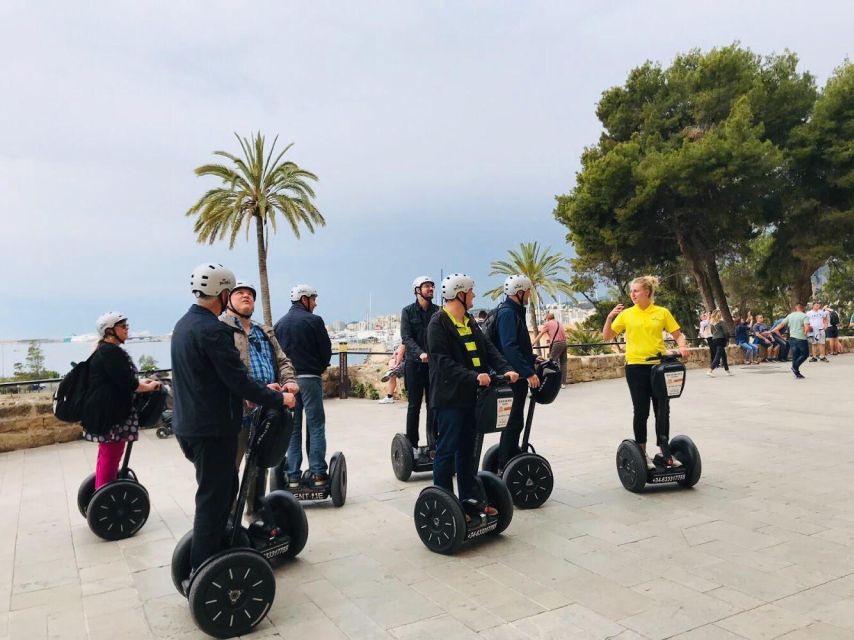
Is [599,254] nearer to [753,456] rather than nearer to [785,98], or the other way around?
[785,98]

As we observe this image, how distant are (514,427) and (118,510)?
10.0 feet

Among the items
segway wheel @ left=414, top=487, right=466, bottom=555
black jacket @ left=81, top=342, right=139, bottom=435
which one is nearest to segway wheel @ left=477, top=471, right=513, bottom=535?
segway wheel @ left=414, top=487, right=466, bottom=555

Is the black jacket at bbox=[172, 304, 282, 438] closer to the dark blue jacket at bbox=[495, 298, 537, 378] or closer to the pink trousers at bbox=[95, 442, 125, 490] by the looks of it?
the pink trousers at bbox=[95, 442, 125, 490]

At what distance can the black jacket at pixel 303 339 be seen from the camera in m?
5.32

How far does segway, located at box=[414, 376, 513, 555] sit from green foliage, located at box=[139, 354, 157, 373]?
7754mm

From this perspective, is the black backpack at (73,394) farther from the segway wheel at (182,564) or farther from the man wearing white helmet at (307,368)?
the segway wheel at (182,564)

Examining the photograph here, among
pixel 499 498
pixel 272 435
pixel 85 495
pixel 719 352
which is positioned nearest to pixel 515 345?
pixel 499 498

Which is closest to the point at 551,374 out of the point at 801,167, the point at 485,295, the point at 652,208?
the point at 652,208

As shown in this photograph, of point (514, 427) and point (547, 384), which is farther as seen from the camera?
point (514, 427)

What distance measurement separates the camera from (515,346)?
16.3ft

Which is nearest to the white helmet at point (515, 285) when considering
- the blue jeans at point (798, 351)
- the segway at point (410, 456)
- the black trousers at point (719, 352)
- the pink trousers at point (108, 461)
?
the segway at point (410, 456)

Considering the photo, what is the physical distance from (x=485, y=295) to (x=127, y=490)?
43.4 m

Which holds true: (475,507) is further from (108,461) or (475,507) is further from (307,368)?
(108,461)

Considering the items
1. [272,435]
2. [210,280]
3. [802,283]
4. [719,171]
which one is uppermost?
[719,171]
